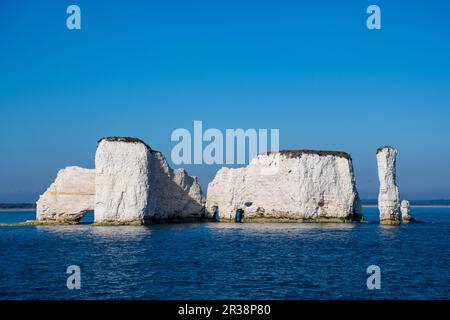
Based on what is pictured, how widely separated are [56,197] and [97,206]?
612 centimetres

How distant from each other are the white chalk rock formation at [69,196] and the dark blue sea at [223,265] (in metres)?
11.5

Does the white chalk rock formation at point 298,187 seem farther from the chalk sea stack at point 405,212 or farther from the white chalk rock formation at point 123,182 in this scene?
the white chalk rock formation at point 123,182

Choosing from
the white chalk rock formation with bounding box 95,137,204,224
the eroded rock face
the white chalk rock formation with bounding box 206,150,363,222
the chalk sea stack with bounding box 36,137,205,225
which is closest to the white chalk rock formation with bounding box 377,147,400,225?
the white chalk rock formation with bounding box 206,150,363,222

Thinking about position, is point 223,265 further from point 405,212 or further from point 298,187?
point 405,212

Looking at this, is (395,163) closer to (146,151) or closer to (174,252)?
(146,151)

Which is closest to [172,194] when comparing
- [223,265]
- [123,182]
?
[123,182]

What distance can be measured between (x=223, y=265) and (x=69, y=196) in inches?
1244

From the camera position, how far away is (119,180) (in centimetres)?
5044

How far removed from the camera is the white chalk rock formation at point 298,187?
57.9 metres

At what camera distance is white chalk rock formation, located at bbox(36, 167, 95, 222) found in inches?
2109

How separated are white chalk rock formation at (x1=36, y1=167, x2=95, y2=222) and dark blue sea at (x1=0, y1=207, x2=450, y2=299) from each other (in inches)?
451

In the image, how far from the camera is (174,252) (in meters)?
31.5

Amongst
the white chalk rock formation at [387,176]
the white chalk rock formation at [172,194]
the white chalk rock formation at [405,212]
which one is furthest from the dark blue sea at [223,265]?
the white chalk rock formation at [405,212]
